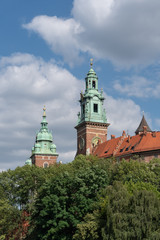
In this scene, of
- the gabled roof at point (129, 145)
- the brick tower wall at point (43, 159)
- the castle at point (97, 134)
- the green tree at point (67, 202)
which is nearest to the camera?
the green tree at point (67, 202)

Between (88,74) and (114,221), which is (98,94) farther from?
(114,221)

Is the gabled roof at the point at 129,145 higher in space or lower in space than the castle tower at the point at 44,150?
lower

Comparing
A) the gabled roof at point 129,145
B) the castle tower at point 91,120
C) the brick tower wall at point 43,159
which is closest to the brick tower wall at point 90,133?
the castle tower at point 91,120

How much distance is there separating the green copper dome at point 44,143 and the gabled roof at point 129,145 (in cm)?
2672

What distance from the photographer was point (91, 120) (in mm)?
90000

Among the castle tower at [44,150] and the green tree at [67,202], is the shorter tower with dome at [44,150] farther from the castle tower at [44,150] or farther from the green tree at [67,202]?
the green tree at [67,202]

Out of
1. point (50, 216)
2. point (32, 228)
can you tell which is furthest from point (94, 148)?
point (50, 216)

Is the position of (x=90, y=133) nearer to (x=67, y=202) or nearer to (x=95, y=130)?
(x=95, y=130)

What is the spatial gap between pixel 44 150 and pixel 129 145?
40.0 metres

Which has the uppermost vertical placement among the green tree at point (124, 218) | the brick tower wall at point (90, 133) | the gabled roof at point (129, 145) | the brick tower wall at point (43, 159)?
the brick tower wall at point (90, 133)

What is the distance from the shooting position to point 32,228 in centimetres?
4912

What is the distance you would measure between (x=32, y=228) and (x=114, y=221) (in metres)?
19.2

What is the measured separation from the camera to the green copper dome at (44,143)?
364ft

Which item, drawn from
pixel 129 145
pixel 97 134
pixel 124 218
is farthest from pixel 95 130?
pixel 124 218
